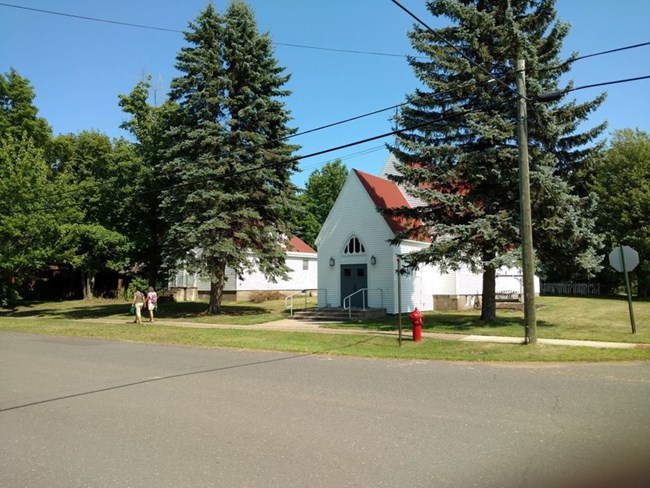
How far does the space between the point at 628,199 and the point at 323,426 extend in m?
41.6

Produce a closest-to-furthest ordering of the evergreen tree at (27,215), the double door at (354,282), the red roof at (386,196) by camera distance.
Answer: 1. the red roof at (386,196)
2. the double door at (354,282)
3. the evergreen tree at (27,215)

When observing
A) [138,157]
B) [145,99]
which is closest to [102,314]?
[138,157]

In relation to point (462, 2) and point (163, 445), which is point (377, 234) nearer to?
point (462, 2)

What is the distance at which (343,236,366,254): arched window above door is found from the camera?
2550cm

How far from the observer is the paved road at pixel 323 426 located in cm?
463

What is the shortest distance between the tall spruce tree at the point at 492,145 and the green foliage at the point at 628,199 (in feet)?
76.8

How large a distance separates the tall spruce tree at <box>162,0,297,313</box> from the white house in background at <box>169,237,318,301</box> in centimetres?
1003

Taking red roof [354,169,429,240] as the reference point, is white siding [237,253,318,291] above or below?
below

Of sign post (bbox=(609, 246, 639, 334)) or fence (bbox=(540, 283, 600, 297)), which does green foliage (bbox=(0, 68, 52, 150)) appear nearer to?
sign post (bbox=(609, 246, 639, 334))

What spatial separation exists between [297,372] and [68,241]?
22.1 meters

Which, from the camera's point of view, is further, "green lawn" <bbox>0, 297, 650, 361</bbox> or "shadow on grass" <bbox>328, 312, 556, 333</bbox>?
"shadow on grass" <bbox>328, 312, 556, 333</bbox>

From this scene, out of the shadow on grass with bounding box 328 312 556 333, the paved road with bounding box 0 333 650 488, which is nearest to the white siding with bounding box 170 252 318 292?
the shadow on grass with bounding box 328 312 556 333

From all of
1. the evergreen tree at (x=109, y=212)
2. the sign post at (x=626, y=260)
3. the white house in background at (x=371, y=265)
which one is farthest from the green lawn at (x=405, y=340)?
the evergreen tree at (x=109, y=212)

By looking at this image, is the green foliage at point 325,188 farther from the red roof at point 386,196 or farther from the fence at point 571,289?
the red roof at point 386,196
